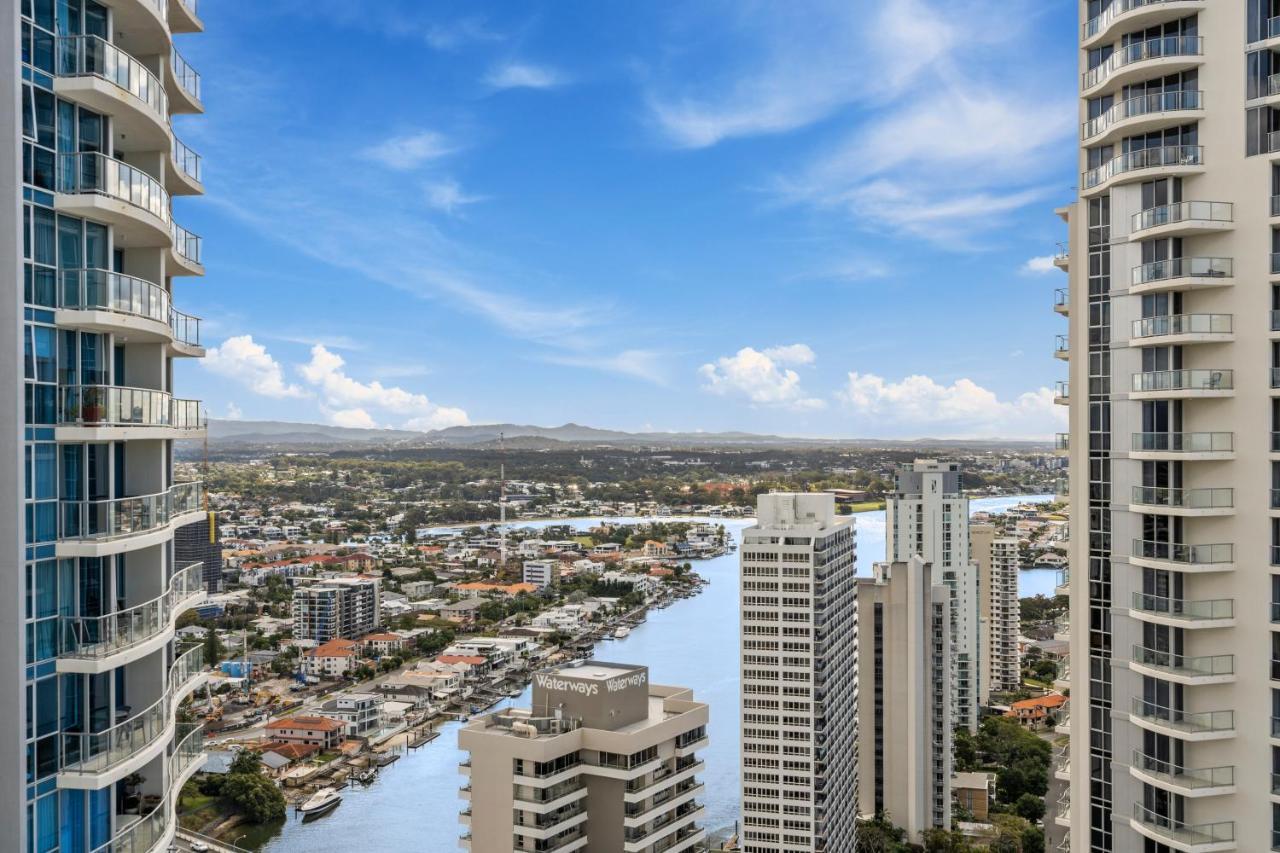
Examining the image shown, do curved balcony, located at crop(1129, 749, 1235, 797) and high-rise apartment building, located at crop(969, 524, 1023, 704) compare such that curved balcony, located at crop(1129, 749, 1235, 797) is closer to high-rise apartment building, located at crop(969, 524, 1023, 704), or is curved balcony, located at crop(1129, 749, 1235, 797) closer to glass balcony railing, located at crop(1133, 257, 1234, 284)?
glass balcony railing, located at crop(1133, 257, 1234, 284)

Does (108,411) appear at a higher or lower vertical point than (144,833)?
higher

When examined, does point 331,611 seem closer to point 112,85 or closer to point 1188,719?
point 1188,719

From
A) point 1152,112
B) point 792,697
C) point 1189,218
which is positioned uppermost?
point 1152,112

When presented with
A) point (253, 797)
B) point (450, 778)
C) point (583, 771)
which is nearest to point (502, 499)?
point (450, 778)

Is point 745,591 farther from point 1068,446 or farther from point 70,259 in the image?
point 70,259

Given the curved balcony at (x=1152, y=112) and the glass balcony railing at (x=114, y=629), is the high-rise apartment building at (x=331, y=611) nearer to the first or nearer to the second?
the glass balcony railing at (x=114, y=629)

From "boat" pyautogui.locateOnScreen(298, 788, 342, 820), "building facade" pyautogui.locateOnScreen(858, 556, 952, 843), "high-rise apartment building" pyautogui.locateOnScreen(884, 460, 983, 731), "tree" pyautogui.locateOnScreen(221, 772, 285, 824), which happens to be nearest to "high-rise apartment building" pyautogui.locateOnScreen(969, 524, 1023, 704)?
"high-rise apartment building" pyautogui.locateOnScreen(884, 460, 983, 731)
